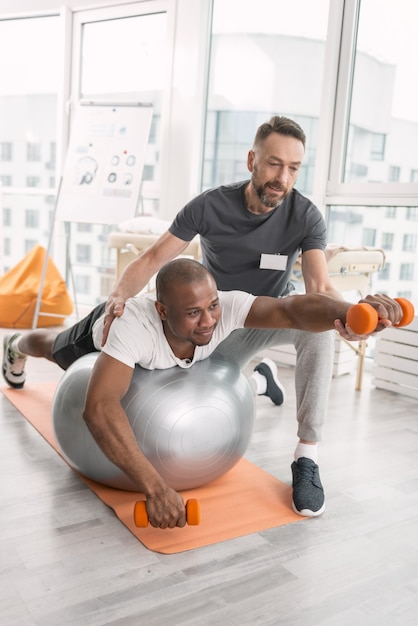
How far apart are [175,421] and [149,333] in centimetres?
25

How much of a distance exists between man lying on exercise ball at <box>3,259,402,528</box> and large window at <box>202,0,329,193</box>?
229 centimetres

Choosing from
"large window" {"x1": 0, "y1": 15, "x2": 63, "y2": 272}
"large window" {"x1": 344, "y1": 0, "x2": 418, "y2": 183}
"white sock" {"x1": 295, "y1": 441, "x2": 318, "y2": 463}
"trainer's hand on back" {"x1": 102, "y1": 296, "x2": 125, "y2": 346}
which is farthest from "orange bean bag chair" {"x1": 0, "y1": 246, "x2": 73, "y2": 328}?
"white sock" {"x1": 295, "y1": 441, "x2": 318, "y2": 463}

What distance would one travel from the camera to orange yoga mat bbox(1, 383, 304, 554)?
5.40 ft

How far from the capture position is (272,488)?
198 cm

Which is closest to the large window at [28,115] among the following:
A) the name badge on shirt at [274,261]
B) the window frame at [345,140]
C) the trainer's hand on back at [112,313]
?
the window frame at [345,140]

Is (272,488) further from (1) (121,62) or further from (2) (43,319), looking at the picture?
(1) (121,62)

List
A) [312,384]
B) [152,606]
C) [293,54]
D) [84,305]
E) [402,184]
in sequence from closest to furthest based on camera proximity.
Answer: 1. [152,606]
2. [312,384]
3. [402,184]
4. [293,54]
5. [84,305]

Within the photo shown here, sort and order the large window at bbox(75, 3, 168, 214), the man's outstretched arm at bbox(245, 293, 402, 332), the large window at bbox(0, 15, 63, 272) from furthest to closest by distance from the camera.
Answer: the large window at bbox(0, 15, 63, 272) < the large window at bbox(75, 3, 168, 214) < the man's outstretched arm at bbox(245, 293, 402, 332)

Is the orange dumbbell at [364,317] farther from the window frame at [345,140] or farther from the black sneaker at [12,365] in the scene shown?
the window frame at [345,140]

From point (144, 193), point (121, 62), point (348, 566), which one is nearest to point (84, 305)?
point (144, 193)

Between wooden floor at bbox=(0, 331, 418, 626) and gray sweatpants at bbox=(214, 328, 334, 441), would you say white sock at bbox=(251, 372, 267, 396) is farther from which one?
gray sweatpants at bbox=(214, 328, 334, 441)

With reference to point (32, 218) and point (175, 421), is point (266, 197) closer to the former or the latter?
point (175, 421)

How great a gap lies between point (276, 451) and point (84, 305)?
123 inches

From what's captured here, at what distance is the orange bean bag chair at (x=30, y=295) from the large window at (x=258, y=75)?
125 cm
